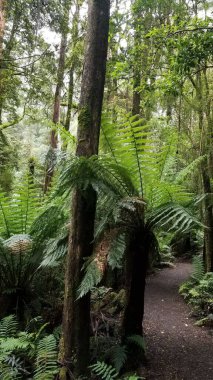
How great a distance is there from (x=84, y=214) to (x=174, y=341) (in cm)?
245

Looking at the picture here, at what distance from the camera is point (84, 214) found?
2506mm

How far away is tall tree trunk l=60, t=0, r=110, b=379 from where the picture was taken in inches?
98.4

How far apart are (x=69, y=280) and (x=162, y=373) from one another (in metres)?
1.42

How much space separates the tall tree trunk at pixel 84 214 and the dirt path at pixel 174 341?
3.04 feet

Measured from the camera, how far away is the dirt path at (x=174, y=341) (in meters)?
3.08

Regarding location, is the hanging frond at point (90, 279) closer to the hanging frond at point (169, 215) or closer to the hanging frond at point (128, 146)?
the hanging frond at point (169, 215)

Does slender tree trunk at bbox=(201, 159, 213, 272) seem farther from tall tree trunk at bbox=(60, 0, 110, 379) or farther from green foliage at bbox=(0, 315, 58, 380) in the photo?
green foliage at bbox=(0, 315, 58, 380)

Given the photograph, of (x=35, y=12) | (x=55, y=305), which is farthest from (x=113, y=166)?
(x=35, y=12)

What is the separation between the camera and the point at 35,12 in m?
8.20

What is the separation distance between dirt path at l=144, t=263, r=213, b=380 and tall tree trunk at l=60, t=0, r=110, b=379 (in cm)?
93

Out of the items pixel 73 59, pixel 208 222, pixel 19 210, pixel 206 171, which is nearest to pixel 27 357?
pixel 19 210

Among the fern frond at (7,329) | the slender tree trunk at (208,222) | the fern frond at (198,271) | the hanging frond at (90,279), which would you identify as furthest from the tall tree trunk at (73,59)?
the hanging frond at (90,279)

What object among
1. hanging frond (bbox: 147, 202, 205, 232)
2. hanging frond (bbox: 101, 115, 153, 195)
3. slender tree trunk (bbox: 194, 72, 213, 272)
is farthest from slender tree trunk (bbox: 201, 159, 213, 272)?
hanging frond (bbox: 147, 202, 205, 232)

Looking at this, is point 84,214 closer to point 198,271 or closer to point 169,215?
point 169,215
